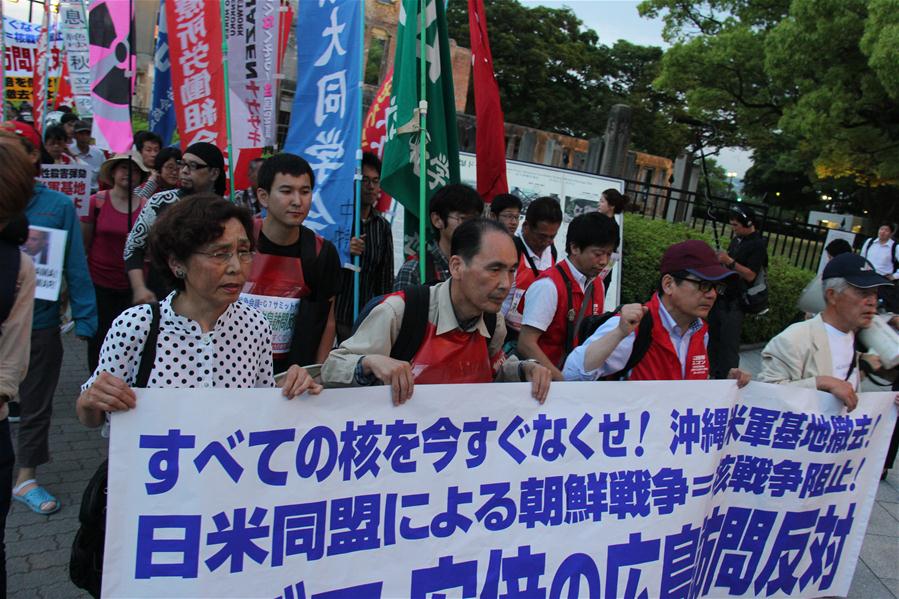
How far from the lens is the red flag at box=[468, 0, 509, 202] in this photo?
14.2 ft

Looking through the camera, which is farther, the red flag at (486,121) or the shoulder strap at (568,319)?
the red flag at (486,121)

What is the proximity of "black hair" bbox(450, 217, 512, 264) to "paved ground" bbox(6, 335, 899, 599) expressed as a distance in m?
2.23

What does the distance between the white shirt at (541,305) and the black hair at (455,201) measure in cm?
54

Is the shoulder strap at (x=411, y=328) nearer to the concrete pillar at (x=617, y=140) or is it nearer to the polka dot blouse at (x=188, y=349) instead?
the polka dot blouse at (x=188, y=349)

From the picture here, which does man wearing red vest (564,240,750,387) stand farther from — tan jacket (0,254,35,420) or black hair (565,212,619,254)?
tan jacket (0,254,35,420)

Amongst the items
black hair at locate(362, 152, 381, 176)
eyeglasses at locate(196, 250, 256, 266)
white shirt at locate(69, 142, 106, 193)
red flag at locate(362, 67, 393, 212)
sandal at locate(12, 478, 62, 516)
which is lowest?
sandal at locate(12, 478, 62, 516)

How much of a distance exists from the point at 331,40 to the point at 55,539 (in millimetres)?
3085

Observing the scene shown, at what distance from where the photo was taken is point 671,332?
9.63ft

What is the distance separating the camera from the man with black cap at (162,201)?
3.79 metres

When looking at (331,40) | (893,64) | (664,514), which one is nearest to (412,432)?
(664,514)

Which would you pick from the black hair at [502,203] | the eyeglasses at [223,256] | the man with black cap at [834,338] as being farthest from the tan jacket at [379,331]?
the black hair at [502,203]

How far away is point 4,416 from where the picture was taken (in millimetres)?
2381

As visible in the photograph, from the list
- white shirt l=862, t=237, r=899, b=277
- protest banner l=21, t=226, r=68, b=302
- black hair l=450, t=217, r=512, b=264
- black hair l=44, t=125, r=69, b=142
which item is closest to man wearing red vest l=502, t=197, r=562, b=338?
black hair l=450, t=217, r=512, b=264

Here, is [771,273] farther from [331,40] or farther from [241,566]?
[241,566]
